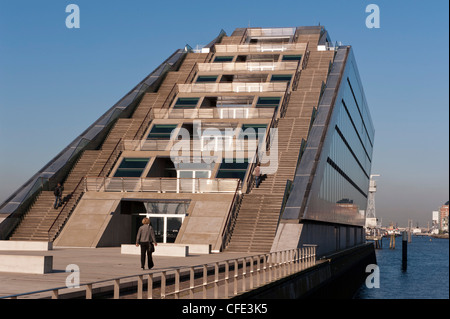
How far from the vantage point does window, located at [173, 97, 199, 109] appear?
4884 cm

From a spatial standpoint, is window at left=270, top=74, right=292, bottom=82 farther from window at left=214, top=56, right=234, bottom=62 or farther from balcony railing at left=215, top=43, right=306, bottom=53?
window at left=214, top=56, right=234, bottom=62

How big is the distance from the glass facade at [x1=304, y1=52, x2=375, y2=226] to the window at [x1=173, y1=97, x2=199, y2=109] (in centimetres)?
1128

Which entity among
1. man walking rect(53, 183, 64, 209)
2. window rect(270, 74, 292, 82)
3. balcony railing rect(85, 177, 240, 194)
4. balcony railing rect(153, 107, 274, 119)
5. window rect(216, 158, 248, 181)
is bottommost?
man walking rect(53, 183, 64, 209)

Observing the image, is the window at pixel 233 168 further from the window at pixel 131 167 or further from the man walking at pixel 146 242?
the man walking at pixel 146 242

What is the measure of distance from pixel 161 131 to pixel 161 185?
8785 mm

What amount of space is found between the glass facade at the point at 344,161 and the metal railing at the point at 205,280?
1170 centimetres

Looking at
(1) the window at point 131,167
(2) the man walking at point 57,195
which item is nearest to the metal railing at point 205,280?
(1) the window at point 131,167

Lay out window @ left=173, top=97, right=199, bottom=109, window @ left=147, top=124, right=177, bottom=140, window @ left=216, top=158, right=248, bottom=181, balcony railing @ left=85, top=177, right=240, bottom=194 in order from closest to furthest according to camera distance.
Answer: balcony railing @ left=85, top=177, right=240, bottom=194 → window @ left=216, top=158, right=248, bottom=181 → window @ left=147, top=124, right=177, bottom=140 → window @ left=173, top=97, right=199, bottom=109

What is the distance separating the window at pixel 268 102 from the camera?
4753 cm

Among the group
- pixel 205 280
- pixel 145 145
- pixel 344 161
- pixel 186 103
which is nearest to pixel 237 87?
pixel 186 103

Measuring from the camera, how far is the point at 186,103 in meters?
49.5

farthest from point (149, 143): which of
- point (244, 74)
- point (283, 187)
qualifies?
point (244, 74)

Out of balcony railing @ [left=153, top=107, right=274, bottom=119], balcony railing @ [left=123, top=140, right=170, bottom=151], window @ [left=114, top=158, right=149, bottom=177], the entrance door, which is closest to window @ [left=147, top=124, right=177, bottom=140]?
balcony railing @ [left=153, top=107, right=274, bottom=119]
